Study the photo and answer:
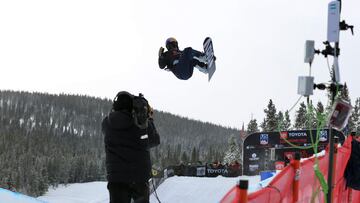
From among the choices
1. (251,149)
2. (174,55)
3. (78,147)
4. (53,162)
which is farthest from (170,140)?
(174,55)

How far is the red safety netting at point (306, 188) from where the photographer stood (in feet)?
13.6

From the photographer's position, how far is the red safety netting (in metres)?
4.13

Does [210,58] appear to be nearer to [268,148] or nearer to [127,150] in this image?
[127,150]

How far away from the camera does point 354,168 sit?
21.9 feet

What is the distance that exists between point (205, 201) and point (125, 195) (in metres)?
19.8

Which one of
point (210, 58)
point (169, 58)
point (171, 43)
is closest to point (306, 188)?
point (210, 58)

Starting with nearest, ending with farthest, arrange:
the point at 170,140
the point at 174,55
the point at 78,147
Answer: the point at 174,55, the point at 78,147, the point at 170,140

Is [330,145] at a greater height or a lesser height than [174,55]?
lesser

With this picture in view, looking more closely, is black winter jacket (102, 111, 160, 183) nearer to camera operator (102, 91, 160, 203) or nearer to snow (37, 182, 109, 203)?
camera operator (102, 91, 160, 203)

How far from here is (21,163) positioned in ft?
317

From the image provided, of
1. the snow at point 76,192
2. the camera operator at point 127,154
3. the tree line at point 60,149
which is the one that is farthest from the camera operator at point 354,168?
the snow at point 76,192

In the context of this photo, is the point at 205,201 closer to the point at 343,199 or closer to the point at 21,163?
the point at 343,199

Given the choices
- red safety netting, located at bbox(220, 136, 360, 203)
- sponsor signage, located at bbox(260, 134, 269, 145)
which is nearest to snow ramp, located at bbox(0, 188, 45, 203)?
red safety netting, located at bbox(220, 136, 360, 203)

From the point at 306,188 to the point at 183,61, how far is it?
3161 mm
